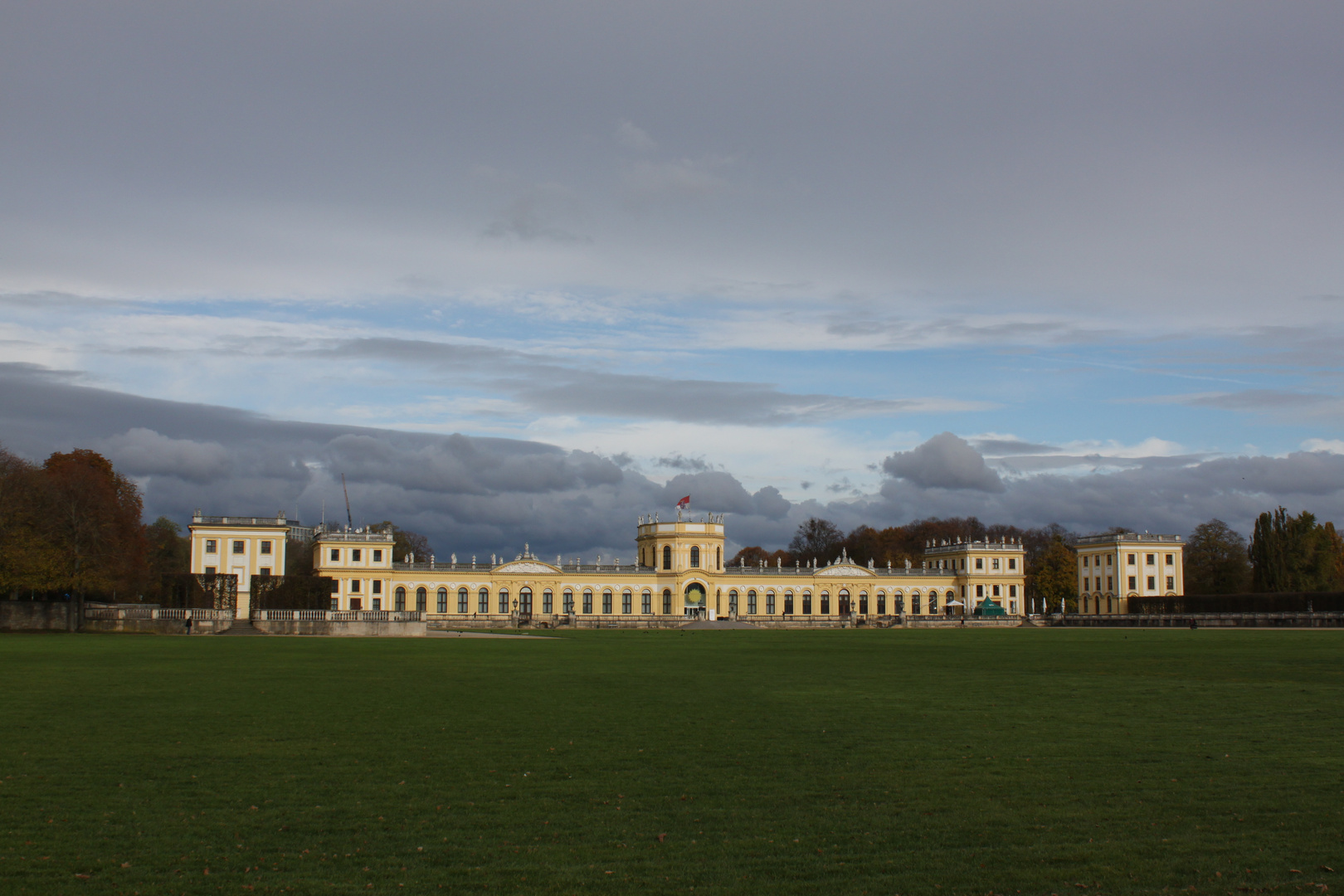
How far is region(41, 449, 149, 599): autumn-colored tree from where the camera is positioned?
58.1 m

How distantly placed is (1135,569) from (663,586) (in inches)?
1926

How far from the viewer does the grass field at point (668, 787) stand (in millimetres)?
8805

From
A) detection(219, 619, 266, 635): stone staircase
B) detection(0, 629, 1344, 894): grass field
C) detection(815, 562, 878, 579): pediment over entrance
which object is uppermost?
detection(0, 629, 1344, 894): grass field

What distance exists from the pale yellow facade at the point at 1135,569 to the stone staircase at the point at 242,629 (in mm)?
82175

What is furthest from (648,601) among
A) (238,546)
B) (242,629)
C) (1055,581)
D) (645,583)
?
(1055,581)

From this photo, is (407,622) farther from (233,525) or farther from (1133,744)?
(1133,744)

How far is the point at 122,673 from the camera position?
85.9 feet

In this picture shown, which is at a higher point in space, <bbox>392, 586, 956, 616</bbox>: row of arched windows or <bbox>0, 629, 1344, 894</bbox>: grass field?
<bbox>0, 629, 1344, 894</bbox>: grass field

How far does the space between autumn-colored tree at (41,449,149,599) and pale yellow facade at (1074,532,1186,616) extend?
8910 centimetres

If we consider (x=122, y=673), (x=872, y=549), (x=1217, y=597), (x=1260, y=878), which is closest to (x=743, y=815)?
(x=1260, y=878)

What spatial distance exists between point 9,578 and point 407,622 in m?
19.5

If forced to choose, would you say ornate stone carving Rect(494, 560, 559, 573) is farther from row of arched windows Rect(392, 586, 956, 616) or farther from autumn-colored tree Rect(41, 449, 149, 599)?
autumn-colored tree Rect(41, 449, 149, 599)

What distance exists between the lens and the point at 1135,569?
369ft

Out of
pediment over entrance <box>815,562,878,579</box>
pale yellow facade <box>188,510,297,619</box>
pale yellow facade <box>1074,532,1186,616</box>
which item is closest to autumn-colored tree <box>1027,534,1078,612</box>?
pale yellow facade <box>1074,532,1186,616</box>
